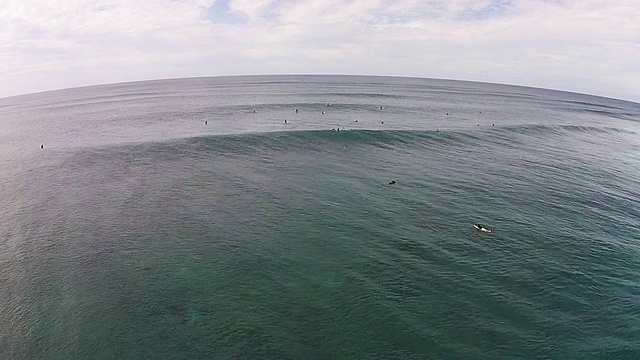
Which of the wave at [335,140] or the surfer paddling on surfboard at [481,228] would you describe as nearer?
the surfer paddling on surfboard at [481,228]

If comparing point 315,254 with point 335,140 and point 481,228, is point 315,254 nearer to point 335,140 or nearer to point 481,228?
point 481,228

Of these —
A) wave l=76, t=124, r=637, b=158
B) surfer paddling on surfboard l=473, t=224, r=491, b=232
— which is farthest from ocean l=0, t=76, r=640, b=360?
wave l=76, t=124, r=637, b=158

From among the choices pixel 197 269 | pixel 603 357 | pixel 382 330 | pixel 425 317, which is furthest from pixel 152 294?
pixel 603 357

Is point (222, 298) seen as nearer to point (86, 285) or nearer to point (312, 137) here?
point (86, 285)

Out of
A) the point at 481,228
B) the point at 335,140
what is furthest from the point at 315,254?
the point at 335,140

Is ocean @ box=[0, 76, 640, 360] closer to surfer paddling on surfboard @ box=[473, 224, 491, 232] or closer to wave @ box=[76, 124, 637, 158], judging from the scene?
surfer paddling on surfboard @ box=[473, 224, 491, 232]

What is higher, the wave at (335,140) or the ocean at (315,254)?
the wave at (335,140)

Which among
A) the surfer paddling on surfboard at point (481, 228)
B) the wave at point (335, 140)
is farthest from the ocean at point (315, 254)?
the wave at point (335, 140)

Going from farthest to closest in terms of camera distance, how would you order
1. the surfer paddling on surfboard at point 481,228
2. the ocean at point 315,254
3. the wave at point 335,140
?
the wave at point 335,140, the surfer paddling on surfboard at point 481,228, the ocean at point 315,254

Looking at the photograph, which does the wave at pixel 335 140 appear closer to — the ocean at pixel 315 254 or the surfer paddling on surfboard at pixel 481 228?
the ocean at pixel 315 254
